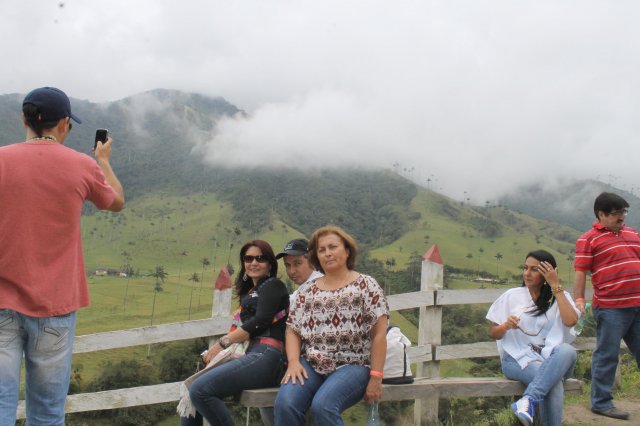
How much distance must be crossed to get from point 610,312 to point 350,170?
597 ft

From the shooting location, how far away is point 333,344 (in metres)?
3.28

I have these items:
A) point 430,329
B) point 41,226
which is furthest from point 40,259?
point 430,329

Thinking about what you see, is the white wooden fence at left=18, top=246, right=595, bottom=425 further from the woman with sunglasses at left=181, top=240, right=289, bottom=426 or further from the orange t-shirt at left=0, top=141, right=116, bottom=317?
the orange t-shirt at left=0, top=141, right=116, bottom=317

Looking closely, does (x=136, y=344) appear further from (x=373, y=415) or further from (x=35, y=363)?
(x=373, y=415)

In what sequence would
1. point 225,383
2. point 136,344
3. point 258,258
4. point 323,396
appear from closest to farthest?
point 323,396
point 225,383
point 258,258
point 136,344

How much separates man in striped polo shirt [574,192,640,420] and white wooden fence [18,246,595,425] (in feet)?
3.18

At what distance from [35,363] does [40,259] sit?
1.57 feet

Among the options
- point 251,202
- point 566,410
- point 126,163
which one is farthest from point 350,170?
point 566,410

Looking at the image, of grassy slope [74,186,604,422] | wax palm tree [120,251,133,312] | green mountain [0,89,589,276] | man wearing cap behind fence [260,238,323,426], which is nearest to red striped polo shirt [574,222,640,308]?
man wearing cap behind fence [260,238,323,426]

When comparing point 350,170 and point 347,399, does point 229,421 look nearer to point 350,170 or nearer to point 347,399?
point 347,399

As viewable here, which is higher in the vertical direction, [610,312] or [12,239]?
[12,239]

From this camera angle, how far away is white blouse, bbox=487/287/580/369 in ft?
12.6

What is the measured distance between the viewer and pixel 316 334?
3.29 meters

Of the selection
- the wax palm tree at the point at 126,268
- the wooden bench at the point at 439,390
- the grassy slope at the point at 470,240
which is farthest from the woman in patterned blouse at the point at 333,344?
the grassy slope at the point at 470,240
